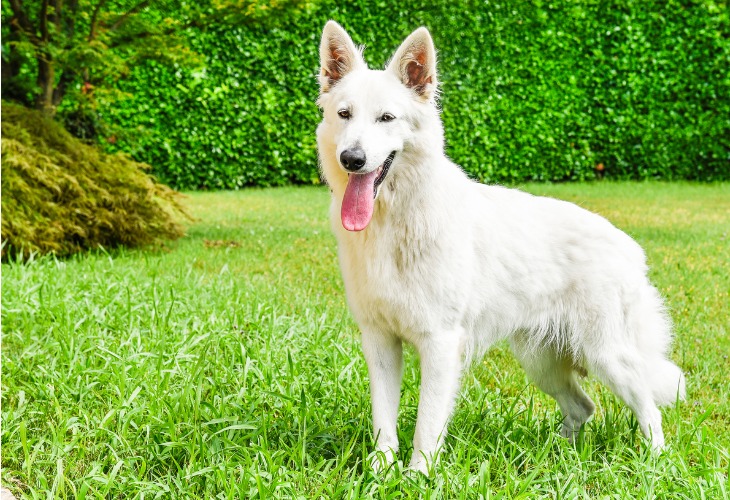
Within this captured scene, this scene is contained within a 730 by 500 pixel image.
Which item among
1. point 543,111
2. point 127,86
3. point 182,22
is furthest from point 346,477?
point 543,111

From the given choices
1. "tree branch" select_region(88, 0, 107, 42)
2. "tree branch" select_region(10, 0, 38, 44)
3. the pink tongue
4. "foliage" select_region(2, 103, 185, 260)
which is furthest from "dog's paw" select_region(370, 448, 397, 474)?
"tree branch" select_region(10, 0, 38, 44)

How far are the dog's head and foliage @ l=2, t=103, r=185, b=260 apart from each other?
3.55m

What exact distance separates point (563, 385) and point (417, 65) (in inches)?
55.6

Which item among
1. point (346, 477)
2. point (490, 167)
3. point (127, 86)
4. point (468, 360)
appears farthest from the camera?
point (490, 167)

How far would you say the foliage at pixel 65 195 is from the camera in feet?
18.4

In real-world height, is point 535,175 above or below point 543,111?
below

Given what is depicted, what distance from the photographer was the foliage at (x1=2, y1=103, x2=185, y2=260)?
562 centimetres

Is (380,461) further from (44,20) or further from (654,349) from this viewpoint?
(44,20)

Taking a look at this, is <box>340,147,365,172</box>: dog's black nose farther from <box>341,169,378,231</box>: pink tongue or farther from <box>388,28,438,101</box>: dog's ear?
<box>388,28,438,101</box>: dog's ear

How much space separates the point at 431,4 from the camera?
10.6 meters

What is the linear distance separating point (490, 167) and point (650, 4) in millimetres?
3213

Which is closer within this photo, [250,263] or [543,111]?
[250,263]

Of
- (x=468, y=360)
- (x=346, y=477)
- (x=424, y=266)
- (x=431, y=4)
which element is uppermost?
(x=431, y=4)

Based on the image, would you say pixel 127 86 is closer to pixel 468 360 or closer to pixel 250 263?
pixel 250 263
